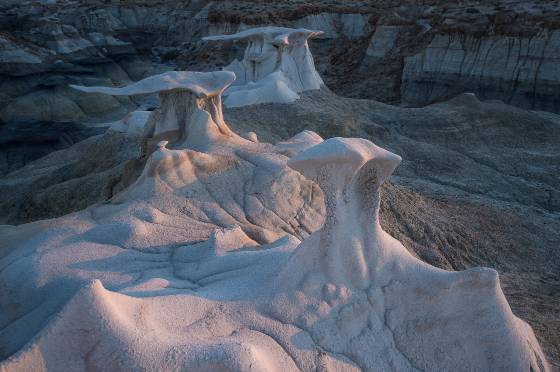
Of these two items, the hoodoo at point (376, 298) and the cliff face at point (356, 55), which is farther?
the cliff face at point (356, 55)

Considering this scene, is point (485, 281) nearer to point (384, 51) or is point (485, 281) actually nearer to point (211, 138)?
point (211, 138)

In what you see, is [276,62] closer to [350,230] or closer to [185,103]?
[185,103]

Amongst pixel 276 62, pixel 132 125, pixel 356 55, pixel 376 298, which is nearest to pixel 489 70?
pixel 356 55

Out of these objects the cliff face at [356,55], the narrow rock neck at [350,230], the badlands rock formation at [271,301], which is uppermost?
the narrow rock neck at [350,230]

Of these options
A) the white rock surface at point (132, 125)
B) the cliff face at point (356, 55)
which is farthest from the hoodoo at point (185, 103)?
the cliff face at point (356, 55)

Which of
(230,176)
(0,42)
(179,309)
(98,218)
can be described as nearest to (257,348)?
(179,309)

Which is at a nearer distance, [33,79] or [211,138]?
[211,138]

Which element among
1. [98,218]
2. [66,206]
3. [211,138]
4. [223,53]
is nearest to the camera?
[98,218]

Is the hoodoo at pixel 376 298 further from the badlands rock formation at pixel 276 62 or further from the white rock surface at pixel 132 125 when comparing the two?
the badlands rock formation at pixel 276 62
